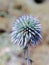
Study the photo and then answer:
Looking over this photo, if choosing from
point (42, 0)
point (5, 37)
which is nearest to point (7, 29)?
point (5, 37)

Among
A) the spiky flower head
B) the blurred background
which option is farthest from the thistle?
the blurred background

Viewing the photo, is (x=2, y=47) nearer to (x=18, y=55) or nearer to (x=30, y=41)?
(x=18, y=55)

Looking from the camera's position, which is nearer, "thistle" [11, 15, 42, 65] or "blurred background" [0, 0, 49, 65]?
"thistle" [11, 15, 42, 65]

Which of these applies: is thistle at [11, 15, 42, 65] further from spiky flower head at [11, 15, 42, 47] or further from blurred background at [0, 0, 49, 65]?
blurred background at [0, 0, 49, 65]

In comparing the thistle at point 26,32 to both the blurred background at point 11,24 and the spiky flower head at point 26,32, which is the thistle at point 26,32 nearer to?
the spiky flower head at point 26,32

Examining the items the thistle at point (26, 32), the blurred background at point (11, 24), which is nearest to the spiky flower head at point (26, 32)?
the thistle at point (26, 32)

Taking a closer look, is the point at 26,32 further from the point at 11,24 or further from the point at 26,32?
the point at 11,24
